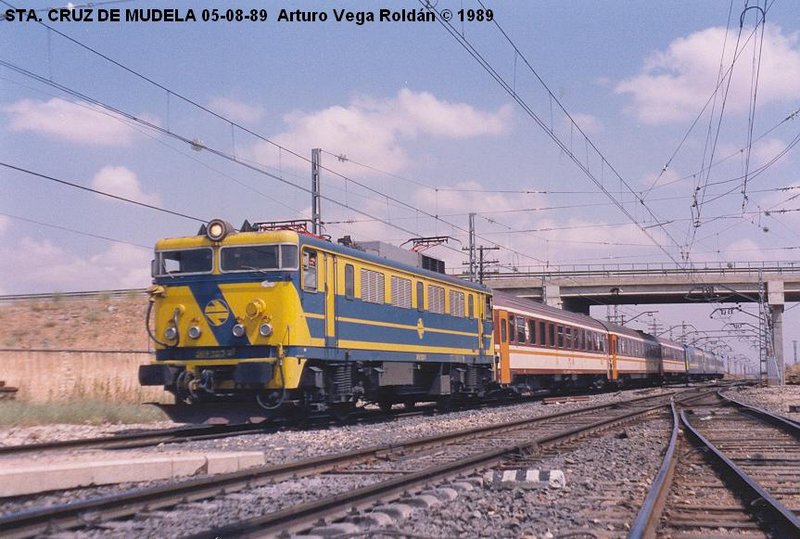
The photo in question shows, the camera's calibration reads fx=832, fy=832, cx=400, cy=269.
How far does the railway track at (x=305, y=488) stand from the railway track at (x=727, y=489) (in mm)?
2223

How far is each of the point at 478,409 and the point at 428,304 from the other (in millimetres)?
4593

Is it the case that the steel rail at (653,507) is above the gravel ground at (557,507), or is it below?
above

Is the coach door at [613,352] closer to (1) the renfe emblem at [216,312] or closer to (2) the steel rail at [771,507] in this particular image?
(1) the renfe emblem at [216,312]

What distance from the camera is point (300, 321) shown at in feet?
47.4

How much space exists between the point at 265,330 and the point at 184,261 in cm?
229

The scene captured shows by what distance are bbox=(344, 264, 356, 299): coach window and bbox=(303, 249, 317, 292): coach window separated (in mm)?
1137

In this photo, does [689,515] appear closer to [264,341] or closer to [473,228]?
[264,341]

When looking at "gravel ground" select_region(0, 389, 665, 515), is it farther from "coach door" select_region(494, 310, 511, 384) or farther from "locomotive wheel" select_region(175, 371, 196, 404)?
"coach door" select_region(494, 310, 511, 384)

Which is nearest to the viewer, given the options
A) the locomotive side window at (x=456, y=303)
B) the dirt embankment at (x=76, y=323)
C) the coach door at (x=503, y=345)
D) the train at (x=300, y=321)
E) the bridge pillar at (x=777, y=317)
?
the train at (x=300, y=321)

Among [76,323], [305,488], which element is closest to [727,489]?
[305,488]

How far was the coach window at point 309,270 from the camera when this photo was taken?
1477cm

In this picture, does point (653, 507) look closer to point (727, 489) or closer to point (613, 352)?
point (727, 489)

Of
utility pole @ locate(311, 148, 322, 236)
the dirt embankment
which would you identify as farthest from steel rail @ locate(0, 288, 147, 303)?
utility pole @ locate(311, 148, 322, 236)

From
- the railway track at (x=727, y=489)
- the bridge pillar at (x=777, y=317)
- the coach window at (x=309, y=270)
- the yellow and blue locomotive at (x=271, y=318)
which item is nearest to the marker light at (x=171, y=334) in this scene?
the yellow and blue locomotive at (x=271, y=318)
